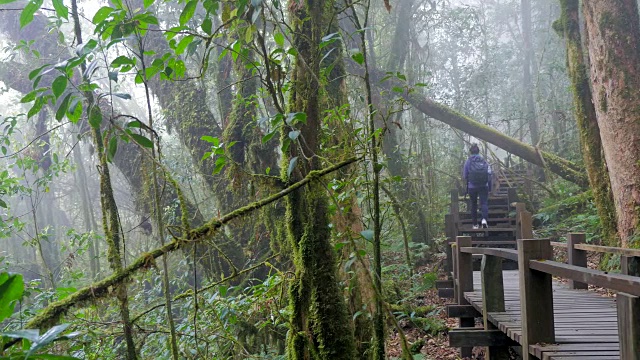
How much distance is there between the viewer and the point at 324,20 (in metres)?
4.15

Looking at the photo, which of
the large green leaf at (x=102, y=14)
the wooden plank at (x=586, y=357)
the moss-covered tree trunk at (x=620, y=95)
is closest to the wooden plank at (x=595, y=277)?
Answer: the wooden plank at (x=586, y=357)

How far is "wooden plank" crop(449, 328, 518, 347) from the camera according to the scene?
16.7 feet

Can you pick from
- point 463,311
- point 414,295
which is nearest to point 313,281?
point 463,311

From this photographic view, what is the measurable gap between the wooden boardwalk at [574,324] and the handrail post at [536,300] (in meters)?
0.09

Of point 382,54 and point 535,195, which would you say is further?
point 382,54

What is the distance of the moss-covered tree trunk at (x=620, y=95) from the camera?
317 inches

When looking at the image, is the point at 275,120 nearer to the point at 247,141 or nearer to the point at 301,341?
the point at 301,341

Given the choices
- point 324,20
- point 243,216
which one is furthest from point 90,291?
point 324,20

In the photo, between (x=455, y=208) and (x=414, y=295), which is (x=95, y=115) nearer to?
(x=414, y=295)

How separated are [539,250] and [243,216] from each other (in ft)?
7.29

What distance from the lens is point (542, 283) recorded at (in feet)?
12.4

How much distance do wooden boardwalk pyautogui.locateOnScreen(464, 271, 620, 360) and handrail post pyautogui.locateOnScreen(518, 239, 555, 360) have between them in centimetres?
9

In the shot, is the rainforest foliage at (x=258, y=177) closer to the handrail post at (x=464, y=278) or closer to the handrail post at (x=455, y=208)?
the handrail post at (x=464, y=278)

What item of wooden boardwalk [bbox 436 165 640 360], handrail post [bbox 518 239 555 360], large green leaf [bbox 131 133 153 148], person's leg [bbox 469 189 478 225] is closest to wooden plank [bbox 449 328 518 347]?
wooden boardwalk [bbox 436 165 640 360]
